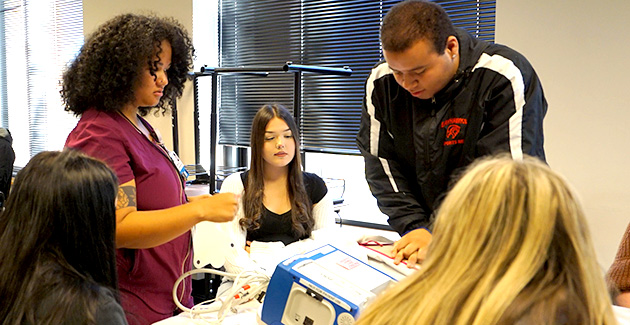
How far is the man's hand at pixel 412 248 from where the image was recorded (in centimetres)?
119

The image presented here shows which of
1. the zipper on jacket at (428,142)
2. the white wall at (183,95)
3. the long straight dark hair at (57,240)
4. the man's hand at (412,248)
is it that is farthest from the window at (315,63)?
the long straight dark hair at (57,240)

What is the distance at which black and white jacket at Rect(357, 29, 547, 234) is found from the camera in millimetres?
1394

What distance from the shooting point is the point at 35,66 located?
472 centimetres

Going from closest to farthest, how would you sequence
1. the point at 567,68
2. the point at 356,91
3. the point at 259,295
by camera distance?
the point at 259,295 → the point at 567,68 → the point at 356,91

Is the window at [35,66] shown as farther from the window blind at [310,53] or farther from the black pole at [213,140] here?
the black pole at [213,140]

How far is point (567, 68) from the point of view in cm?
211

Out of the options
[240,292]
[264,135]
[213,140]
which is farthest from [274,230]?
[240,292]

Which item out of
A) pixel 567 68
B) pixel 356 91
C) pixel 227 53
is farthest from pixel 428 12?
pixel 227 53

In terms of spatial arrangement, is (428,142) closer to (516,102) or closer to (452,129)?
(452,129)

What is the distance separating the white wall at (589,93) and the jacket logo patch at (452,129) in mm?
778

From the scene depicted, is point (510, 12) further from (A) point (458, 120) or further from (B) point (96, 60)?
(B) point (96, 60)

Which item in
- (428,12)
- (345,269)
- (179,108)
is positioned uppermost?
(428,12)

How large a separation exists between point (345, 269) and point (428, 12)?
2.34 feet

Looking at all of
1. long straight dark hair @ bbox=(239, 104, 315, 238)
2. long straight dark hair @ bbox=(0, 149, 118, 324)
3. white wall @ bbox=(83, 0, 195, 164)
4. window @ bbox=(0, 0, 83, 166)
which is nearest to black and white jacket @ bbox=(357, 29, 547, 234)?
long straight dark hair @ bbox=(239, 104, 315, 238)
